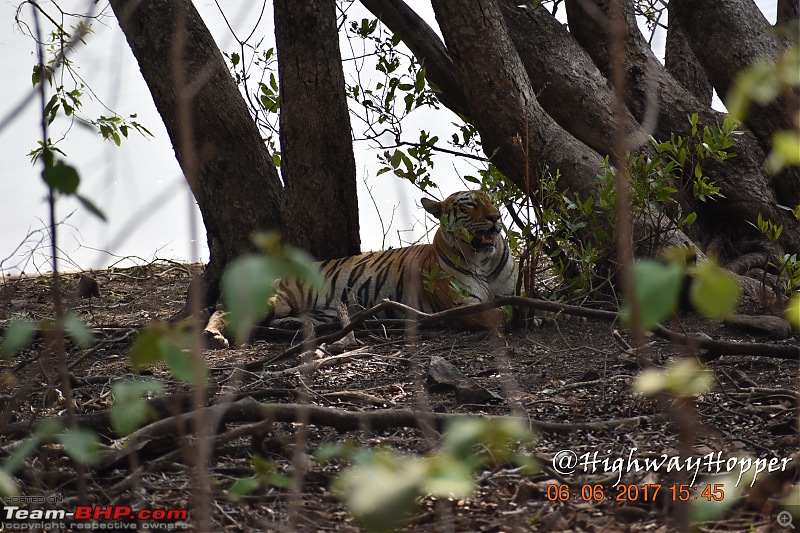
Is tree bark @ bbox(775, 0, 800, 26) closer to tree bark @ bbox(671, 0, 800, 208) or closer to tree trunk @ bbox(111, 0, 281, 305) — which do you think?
tree bark @ bbox(671, 0, 800, 208)

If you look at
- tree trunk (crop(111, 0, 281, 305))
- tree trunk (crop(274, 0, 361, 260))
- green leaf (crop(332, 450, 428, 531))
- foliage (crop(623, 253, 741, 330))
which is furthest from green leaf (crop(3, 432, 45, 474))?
tree trunk (crop(274, 0, 361, 260))

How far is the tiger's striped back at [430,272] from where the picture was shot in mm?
5477

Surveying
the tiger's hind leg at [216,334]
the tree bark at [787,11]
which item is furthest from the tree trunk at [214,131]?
the tree bark at [787,11]

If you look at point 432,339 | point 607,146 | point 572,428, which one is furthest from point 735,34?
point 572,428

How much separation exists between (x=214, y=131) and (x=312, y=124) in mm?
620

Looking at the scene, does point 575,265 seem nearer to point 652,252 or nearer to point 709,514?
point 652,252

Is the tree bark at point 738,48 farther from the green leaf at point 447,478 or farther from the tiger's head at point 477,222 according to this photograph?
the green leaf at point 447,478

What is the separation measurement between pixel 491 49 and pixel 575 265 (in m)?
1.36

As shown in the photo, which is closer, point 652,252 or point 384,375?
point 384,375

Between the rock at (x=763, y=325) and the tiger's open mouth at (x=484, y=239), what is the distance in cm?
185

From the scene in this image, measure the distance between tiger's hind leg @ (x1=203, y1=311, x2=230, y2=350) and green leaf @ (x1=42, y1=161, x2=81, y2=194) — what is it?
11.1 feet

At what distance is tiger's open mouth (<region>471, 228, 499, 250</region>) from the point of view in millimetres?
5469

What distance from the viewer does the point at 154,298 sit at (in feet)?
20.8

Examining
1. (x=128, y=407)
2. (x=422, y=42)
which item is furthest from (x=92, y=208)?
(x=422, y=42)
